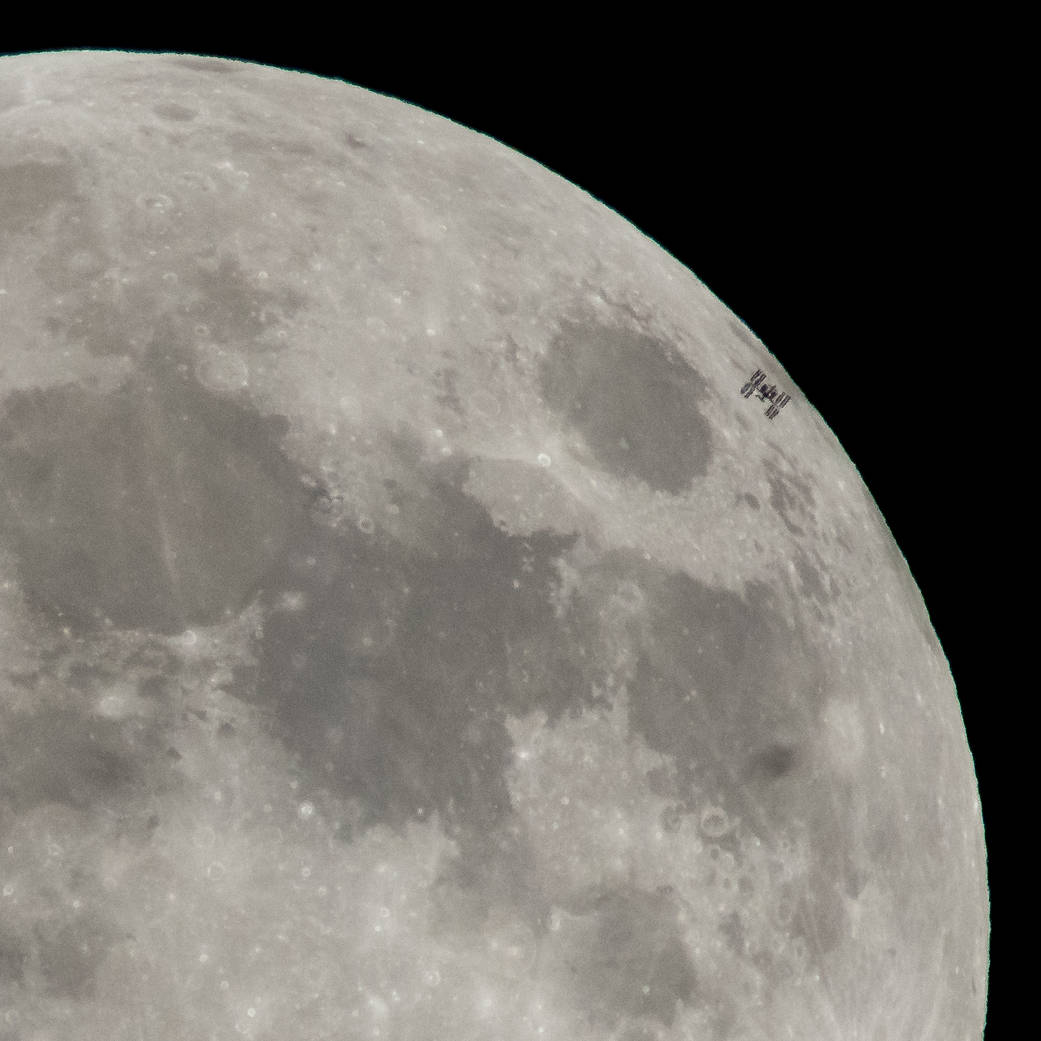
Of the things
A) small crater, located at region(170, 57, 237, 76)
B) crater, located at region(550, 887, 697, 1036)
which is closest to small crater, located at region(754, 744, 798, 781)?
crater, located at region(550, 887, 697, 1036)

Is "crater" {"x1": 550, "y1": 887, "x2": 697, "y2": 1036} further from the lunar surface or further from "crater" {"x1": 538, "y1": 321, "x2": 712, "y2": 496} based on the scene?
"crater" {"x1": 538, "y1": 321, "x2": 712, "y2": 496}

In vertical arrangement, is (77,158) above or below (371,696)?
above

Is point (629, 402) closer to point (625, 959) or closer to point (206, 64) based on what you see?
point (625, 959)

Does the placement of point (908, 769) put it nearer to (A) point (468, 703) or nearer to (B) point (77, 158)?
(A) point (468, 703)

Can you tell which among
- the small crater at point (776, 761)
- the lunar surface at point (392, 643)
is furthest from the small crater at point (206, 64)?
the small crater at point (776, 761)

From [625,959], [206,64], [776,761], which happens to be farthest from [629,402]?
[206,64]

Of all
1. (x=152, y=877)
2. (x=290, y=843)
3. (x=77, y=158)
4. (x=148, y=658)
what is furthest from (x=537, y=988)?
(x=77, y=158)
